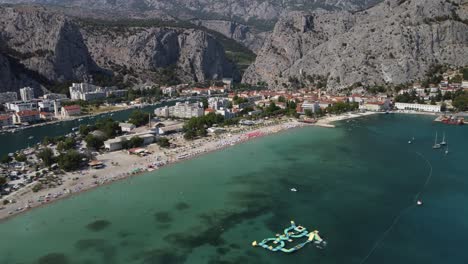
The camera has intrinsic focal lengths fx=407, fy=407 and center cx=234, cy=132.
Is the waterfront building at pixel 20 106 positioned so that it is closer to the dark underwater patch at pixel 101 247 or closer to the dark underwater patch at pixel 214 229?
the dark underwater patch at pixel 101 247

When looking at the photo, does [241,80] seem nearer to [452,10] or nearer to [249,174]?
[452,10]

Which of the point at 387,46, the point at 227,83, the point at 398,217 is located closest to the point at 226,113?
the point at 398,217

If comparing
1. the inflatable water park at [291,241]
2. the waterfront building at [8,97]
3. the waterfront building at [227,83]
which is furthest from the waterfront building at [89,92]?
the inflatable water park at [291,241]

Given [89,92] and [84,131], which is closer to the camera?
[84,131]

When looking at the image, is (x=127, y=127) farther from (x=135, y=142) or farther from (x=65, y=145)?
(x=65, y=145)

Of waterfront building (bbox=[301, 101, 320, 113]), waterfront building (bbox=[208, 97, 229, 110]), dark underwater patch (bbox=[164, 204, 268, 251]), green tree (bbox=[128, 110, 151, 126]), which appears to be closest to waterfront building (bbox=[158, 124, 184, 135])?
green tree (bbox=[128, 110, 151, 126])

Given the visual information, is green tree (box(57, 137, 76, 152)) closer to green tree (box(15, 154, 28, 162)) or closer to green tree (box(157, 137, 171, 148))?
green tree (box(15, 154, 28, 162))

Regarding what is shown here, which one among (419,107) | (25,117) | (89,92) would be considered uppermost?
(89,92)
